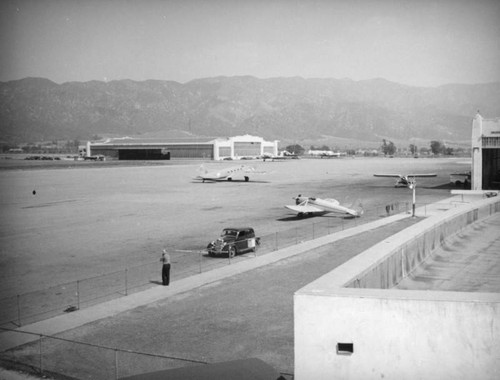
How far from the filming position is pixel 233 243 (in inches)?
1081

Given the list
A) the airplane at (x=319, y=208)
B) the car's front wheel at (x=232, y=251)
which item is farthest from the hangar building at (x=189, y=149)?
the car's front wheel at (x=232, y=251)

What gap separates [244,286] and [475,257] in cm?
919

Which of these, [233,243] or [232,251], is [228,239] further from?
[232,251]

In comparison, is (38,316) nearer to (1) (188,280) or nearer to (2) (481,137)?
(1) (188,280)

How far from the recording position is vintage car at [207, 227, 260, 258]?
27.6m

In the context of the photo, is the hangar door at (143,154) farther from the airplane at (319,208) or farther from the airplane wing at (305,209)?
the airplane wing at (305,209)

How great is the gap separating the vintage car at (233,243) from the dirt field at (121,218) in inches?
100

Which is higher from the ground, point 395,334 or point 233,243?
point 395,334

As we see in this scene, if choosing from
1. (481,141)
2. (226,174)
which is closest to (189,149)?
(226,174)

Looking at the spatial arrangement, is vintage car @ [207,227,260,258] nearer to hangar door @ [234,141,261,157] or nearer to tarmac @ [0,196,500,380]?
tarmac @ [0,196,500,380]

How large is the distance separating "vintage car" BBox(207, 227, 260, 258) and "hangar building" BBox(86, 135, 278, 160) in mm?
153007

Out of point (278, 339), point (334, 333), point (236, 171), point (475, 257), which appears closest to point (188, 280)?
point (278, 339)

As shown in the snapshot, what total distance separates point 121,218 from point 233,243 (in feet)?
62.2

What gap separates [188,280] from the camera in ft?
74.1
